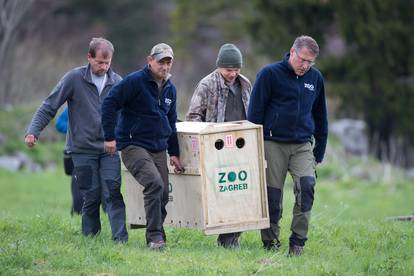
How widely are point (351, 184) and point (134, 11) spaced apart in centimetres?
2812

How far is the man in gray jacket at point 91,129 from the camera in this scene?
9.41 metres

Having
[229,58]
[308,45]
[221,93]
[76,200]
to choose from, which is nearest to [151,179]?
[221,93]

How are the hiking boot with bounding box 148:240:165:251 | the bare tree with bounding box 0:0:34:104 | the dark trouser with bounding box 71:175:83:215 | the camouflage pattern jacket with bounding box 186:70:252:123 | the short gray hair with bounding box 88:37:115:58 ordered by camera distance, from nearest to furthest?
the hiking boot with bounding box 148:240:165:251, the short gray hair with bounding box 88:37:115:58, the camouflage pattern jacket with bounding box 186:70:252:123, the dark trouser with bounding box 71:175:83:215, the bare tree with bounding box 0:0:34:104

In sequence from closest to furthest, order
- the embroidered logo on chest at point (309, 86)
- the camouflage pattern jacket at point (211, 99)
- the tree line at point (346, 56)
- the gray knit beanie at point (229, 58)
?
the embroidered logo on chest at point (309, 86) < the gray knit beanie at point (229, 58) < the camouflage pattern jacket at point (211, 99) < the tree line at point (346, 56)

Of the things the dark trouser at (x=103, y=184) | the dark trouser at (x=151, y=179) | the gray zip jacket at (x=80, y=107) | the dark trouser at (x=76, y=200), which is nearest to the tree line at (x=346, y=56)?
the dark trouser at (x=76, y=200)

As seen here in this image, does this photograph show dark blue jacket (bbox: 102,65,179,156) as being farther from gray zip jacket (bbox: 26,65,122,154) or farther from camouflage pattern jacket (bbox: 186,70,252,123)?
camouflage pattern jacket (bbox: 186,70,252,123)

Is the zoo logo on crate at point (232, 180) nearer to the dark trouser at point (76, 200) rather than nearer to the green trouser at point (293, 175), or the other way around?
the green trouser at point (293, 175)

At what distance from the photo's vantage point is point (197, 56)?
46812mm

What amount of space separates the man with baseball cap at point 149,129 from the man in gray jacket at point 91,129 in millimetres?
392

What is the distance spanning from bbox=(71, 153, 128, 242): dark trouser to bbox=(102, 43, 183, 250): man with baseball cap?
1.23 feet

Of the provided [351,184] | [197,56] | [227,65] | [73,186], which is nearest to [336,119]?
[351,184]

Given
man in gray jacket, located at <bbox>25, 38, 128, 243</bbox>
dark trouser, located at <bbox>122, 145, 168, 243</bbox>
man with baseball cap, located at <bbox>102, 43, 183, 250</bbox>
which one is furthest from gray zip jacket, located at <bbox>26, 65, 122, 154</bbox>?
dark trouser, located at <bbox>122, 145, 168, 243</bbox>

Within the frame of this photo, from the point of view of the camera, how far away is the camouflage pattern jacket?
9.63 metres

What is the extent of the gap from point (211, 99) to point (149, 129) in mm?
931
